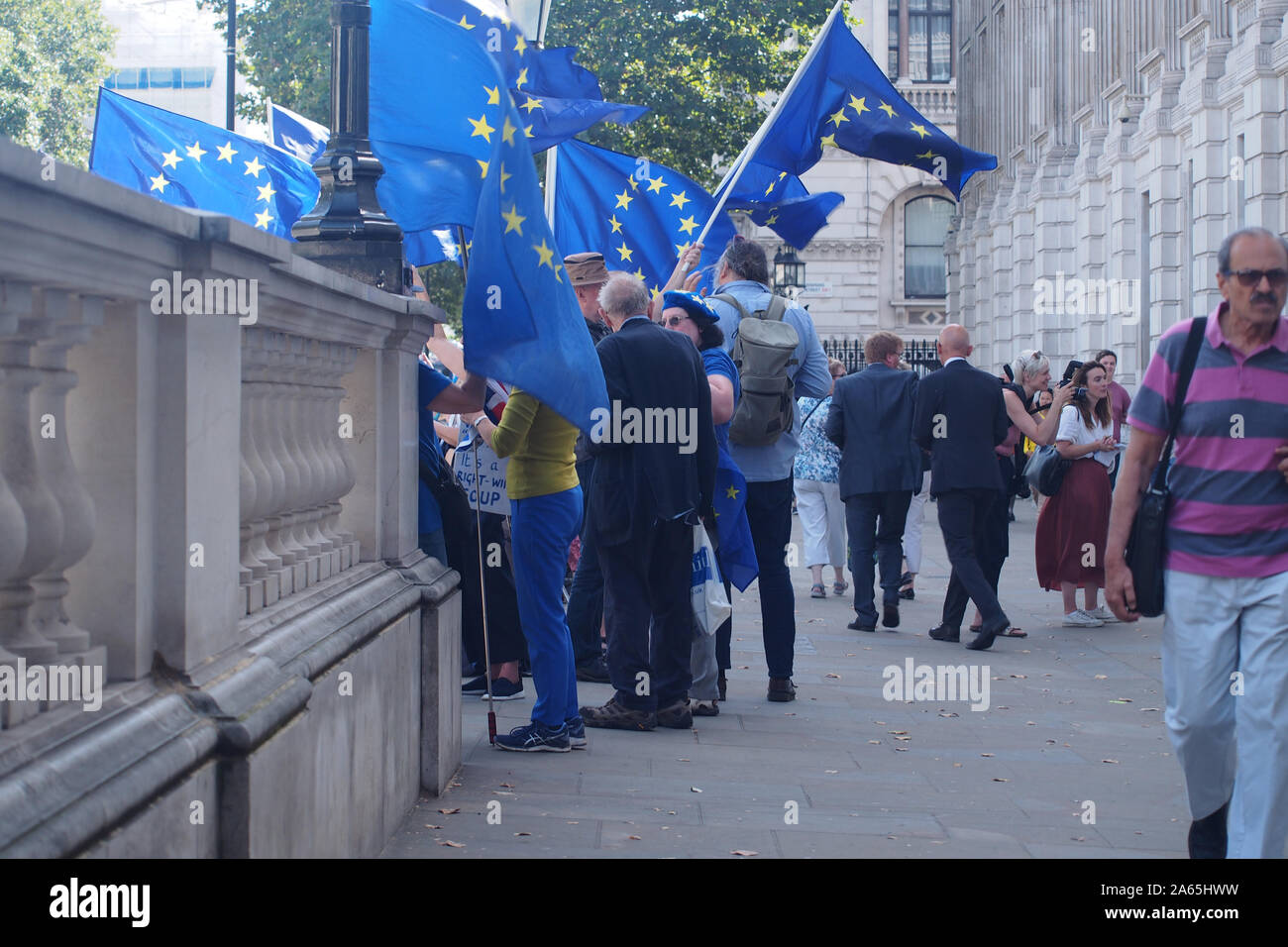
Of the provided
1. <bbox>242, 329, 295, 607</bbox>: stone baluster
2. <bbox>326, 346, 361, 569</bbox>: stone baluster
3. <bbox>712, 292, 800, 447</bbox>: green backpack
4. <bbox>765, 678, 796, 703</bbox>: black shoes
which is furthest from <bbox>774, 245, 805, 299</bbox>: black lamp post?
<bbox>242, 329, 295, 607</bbox>: stone baluster

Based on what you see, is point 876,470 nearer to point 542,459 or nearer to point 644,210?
point 644,210

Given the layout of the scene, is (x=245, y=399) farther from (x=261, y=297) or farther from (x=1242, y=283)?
(x=1242, y=283)

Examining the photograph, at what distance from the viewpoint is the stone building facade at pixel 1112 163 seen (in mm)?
20312

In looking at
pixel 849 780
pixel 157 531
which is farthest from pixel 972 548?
pixel 157 531

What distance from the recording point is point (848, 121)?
10.3 m

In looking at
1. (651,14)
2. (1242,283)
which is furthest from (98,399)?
(651,14)

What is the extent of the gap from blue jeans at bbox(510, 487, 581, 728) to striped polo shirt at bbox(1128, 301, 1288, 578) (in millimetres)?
2556

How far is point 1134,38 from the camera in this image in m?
26.1

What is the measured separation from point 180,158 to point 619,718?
5.48m

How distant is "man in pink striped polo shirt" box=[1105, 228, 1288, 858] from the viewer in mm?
4355

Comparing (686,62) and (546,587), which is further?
(686,62)
